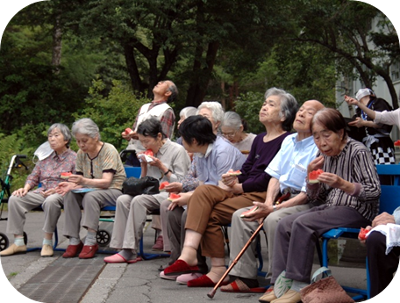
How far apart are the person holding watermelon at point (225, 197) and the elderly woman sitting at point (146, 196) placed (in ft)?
3.74

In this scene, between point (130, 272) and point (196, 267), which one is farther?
point (130, 272)

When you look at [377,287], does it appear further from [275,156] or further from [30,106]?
[30,106]

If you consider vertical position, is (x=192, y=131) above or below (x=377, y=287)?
above

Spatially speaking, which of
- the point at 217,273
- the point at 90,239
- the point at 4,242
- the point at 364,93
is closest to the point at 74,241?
the point at 90,239

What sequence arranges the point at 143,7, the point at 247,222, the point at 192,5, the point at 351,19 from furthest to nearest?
1. the point at 351,19
2. the point at 192,5
3. the point at 143,7
4. the point at 247,222

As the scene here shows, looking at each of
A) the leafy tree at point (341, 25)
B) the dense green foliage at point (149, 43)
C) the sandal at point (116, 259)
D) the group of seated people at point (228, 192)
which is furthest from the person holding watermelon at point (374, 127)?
the leafy tree at point (341, 25)

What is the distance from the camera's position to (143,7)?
20.1 meters

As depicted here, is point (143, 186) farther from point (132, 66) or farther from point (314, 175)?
point (132, 66)

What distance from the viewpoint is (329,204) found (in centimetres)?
575

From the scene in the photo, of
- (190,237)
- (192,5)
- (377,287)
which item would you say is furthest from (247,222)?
(192,5)

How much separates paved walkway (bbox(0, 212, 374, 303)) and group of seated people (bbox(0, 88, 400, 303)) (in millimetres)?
196

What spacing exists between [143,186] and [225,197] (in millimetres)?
1543

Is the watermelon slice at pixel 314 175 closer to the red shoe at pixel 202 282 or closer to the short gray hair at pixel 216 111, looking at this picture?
the red shoe at pixel 202 282

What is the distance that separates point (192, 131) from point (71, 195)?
2.08 meters
